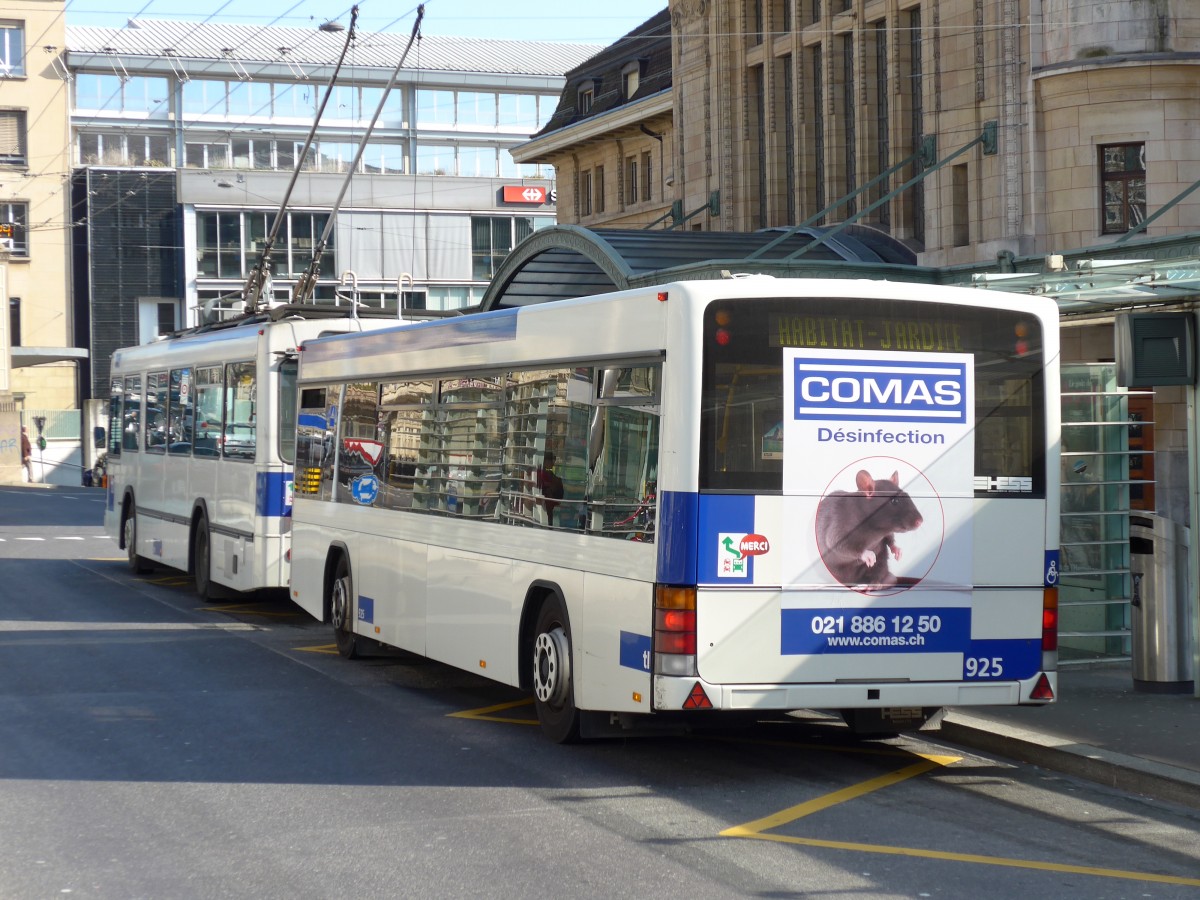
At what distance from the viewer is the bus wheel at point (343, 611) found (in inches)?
581

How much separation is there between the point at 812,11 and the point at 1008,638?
21.5 metres

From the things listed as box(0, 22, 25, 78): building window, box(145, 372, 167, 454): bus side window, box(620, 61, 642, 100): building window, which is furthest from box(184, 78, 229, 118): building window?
box(145, 372, 167, 454): bus side window

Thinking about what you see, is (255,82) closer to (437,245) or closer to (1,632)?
(437,245)

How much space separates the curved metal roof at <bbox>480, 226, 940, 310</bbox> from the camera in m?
21.3

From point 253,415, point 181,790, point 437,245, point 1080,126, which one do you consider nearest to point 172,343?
point 253,415

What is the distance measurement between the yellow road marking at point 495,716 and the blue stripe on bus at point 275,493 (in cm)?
597

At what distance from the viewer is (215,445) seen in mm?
19625

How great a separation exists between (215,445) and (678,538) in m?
11.5

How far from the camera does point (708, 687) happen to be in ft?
30.0

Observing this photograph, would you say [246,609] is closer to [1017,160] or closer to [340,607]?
[340,607]

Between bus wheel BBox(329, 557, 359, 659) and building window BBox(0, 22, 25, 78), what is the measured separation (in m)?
69.9

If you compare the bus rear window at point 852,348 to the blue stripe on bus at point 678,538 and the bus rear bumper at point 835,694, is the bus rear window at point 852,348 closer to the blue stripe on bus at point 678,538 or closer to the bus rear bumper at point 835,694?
the blue stripe on bus at point 678,538

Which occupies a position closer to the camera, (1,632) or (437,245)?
(1,632)

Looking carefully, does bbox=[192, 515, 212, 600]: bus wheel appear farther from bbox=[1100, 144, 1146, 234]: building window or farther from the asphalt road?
bbox=[1100, 144, 1146, 234]: building window
